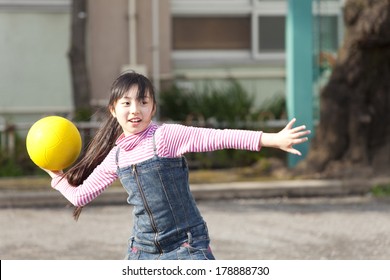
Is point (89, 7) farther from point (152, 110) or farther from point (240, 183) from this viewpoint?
point (152, 110)

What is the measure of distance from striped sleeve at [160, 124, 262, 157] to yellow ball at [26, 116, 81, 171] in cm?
55

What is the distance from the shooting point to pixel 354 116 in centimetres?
1422

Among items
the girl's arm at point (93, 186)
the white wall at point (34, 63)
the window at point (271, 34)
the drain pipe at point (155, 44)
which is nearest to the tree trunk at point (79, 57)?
the white wall at point (34, 63)

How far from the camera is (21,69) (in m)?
17.2

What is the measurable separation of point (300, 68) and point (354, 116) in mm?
1236

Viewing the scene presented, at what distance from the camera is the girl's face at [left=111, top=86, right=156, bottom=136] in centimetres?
483

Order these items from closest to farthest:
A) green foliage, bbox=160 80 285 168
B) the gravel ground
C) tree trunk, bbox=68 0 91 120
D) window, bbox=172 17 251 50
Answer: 1. the gravel ground
2. green foliage, bbox=160 80 285 168
3. tree trunk, bbox=68 0 91 120
4. window, bbox=172 17 251 50

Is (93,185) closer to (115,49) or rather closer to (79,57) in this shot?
(79,57)

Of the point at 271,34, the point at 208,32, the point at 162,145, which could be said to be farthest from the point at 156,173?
the point at 271,34

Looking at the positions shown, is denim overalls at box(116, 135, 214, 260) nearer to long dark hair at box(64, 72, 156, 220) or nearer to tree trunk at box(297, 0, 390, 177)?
long dark hair at box(64, 72, 156, 220)

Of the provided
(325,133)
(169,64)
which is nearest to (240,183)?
(325,133)

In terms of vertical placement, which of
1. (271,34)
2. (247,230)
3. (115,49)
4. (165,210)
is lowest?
(247,230)

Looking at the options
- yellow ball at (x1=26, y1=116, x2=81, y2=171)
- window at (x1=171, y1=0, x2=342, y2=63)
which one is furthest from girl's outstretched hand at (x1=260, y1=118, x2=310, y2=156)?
window at (x1=171, y1=0, x2=342, y2=63)

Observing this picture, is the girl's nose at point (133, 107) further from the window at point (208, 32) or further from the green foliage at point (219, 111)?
the window at point (208, 32)
